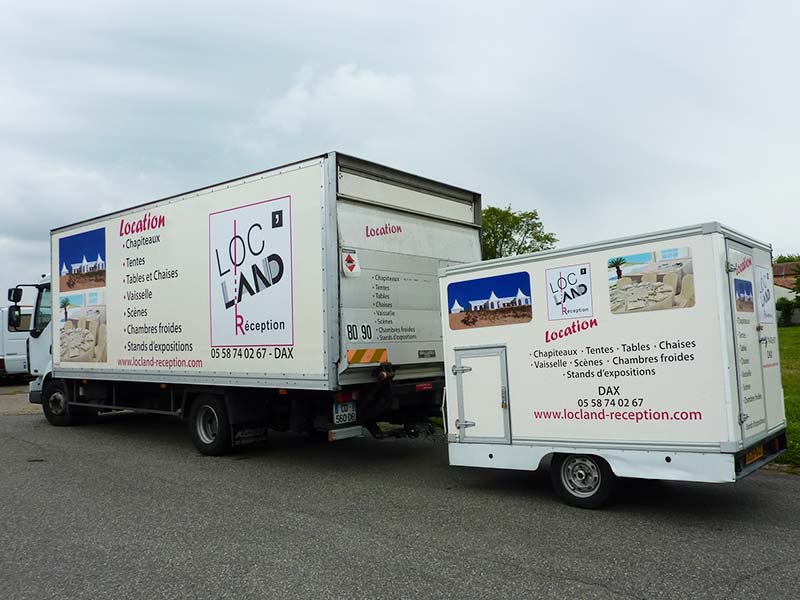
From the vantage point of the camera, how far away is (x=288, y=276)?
7625 mm

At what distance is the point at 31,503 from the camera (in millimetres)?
6625

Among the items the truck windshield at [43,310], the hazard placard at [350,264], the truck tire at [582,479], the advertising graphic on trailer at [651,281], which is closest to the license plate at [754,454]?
the truck tire at [582,479]

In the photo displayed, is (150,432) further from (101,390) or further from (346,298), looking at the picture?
(346,298)

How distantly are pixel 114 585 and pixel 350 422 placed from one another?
3.58 metres

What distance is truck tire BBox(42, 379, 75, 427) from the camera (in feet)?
39.4

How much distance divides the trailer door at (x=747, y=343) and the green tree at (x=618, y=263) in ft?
2.69

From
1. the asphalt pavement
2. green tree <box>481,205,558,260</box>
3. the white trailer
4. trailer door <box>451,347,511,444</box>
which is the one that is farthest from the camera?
green tree <box>481,205,558,260</box>

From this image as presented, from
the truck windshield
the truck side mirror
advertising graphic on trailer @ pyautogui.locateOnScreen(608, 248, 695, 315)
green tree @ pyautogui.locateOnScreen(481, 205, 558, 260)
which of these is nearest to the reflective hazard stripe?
advertising graphic on trailer @ pyautogui.locateOnScreen(608, 248, 695, 315)

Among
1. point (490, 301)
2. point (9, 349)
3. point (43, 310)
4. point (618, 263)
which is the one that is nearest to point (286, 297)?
point (490, 301)

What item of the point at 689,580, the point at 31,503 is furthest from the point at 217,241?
the point at 689,580

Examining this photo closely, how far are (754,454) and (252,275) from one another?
5473 millimetres

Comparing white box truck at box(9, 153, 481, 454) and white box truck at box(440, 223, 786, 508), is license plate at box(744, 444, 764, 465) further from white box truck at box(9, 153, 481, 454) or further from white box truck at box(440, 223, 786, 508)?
white box truck at box(9, 153, 481, 454)

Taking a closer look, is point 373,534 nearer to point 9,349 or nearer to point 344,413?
point 344,413

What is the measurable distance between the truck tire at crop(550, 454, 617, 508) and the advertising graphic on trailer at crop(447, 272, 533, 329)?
1325 millimetres
